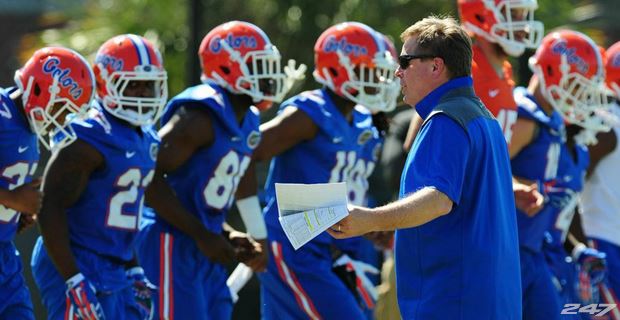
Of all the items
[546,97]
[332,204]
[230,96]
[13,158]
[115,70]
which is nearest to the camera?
[332,204]

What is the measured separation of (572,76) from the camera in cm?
717

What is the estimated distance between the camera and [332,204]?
13.2ft

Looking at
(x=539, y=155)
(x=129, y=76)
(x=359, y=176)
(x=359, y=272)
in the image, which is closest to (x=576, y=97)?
(x=539, y=155)

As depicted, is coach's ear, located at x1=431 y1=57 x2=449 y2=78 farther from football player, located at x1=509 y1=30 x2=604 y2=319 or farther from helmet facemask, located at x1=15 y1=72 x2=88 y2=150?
football player, located at x1=509 y1=30 x2=604 y2=319

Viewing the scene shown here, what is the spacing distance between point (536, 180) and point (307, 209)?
3.17 meters

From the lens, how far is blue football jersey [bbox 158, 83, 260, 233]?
6.23 metres

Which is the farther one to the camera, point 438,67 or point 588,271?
point 588,271

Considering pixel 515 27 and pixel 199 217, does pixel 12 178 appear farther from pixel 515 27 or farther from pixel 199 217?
pixel 515 27

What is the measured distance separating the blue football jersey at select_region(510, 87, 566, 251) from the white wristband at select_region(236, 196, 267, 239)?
1.48 metres

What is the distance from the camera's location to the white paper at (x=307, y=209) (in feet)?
13.1

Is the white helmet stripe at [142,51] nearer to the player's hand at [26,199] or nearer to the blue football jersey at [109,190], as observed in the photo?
the blue football jersey at [109,190]

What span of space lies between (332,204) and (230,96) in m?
2.53

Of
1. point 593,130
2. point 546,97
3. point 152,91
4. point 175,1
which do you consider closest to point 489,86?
point 546,97

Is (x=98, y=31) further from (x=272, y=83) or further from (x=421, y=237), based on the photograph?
(x=421, y=237)
